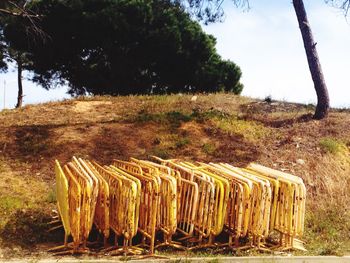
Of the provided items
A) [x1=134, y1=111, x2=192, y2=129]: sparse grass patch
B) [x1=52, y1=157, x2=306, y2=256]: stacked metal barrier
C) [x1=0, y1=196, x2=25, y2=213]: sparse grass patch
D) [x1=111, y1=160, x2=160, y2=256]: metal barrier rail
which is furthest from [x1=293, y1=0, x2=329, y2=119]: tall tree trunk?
[x1=0, y1=196, x2=25, y2=213]: sparse grass patch

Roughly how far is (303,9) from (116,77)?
1249 centimetres

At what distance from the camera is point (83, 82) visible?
23609 mm

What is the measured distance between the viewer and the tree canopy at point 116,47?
22.3 meters

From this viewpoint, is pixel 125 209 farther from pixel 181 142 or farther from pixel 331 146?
pixel 331 146

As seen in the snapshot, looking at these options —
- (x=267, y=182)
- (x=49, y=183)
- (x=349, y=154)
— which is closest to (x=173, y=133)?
(x=49, y=183)

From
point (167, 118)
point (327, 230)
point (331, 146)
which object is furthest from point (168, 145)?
point (327, 230)

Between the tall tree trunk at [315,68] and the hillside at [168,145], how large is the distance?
0.40 metres

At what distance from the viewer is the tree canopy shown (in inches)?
877

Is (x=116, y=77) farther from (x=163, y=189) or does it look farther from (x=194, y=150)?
(x=163, y=189)

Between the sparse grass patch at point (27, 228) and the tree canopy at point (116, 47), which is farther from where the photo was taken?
the tree canopy at point (116, 47)

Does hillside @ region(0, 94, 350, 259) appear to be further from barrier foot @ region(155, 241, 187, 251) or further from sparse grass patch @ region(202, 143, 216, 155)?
barrier foot @ region(155, 241, 187, 251)

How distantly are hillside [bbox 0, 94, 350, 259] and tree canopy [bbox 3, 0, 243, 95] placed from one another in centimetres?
943

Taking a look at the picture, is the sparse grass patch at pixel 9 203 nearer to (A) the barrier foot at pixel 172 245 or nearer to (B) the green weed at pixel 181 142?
(A) the barrier foot at pixel 172 245

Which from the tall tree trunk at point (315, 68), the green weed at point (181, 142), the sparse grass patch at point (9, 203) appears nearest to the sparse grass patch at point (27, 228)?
the sparse grass patch at point (9, 203)
